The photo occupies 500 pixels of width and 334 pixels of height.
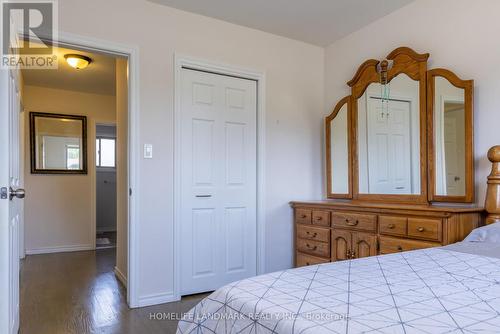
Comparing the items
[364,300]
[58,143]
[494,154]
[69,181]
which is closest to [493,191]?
[494,154]

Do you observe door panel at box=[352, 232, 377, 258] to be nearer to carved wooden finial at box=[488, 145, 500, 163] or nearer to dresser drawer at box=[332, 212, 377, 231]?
dresser drawer at box=[332, 212, 377, 231]

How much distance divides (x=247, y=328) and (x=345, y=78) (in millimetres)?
2946

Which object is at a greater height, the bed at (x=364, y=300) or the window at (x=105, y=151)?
the window at (x=105, y=151)

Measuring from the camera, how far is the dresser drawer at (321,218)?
2867mm

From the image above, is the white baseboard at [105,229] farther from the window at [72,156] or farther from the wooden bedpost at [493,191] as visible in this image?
the wooden bedpost at [493,191]

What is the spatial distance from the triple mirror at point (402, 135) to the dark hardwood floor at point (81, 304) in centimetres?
173

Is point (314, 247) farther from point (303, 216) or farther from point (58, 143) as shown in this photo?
point (58, 143)

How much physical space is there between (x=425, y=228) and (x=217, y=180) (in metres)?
1.62

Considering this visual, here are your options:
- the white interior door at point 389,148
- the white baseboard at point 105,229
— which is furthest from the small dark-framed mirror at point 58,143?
the white interior door at point 389,148

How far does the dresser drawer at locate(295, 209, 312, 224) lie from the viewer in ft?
10.1

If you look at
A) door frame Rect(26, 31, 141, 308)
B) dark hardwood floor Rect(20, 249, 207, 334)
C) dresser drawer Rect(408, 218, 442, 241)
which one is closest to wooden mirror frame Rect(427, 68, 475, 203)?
dresser drawer Rect(408, 218, 442, 241)

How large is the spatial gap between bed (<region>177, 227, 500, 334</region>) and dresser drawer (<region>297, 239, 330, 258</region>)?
161 cm

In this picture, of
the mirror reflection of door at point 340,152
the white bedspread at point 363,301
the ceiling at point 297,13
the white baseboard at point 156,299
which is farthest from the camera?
the mirror reflection of door at point 340,152

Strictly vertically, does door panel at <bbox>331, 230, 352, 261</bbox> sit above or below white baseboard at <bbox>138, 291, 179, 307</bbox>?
above
